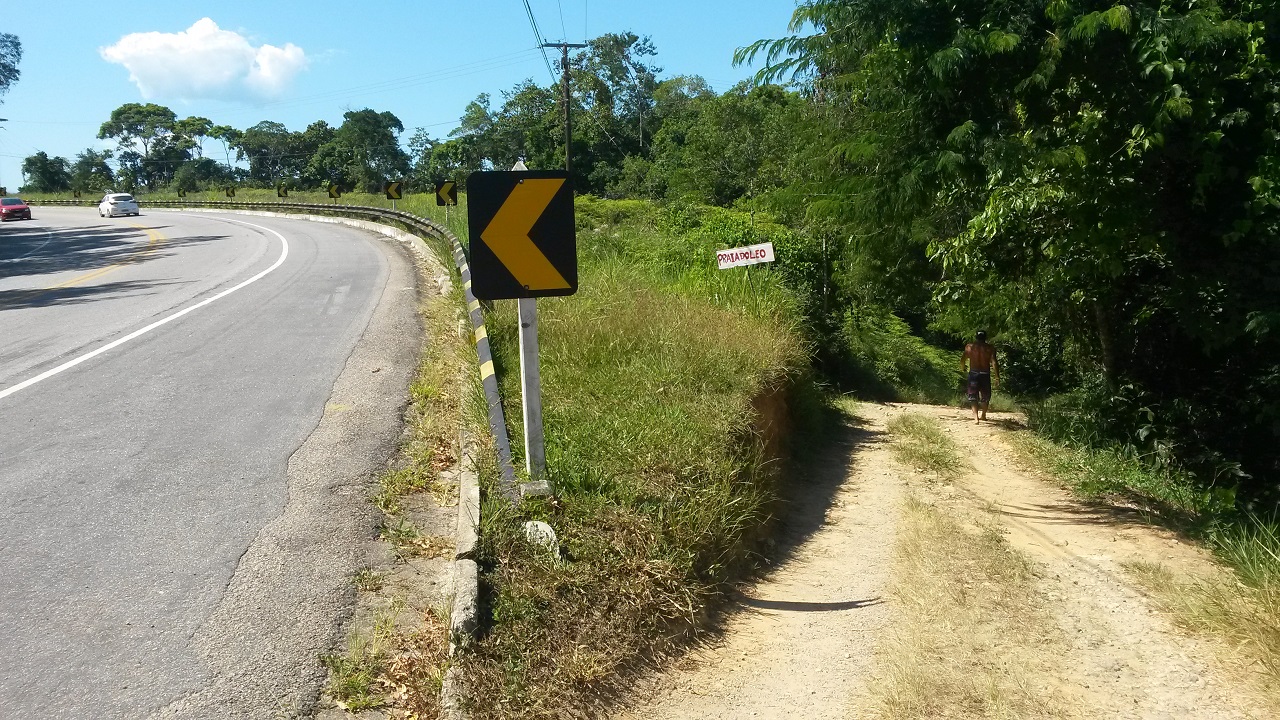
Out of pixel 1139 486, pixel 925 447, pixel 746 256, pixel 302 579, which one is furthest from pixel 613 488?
pixel 1139 486

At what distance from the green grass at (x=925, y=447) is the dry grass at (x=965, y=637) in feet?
7.68

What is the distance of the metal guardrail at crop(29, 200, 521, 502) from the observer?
5.45 meters

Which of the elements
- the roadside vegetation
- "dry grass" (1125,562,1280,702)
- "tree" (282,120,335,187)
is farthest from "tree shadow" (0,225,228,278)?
"tree" (282,120,335,187)

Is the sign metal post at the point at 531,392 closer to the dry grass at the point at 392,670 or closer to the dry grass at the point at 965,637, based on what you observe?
the dry grass at the point at 392,670

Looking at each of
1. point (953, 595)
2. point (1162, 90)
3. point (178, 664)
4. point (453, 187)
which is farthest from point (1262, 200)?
point (453, 187)

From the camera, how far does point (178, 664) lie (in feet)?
12.4

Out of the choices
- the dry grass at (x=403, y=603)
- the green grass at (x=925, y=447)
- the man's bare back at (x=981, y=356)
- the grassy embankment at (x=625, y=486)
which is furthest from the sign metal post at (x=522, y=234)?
the man's bare back at (x=981, y=356)

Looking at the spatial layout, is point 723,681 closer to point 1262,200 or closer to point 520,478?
point 520,478

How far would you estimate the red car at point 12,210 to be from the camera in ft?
142

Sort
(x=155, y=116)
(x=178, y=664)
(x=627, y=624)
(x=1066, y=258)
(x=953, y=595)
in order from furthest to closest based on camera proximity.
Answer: (x=155, y=116) < (x=1066, y=258) < (x=953, y=595) < (x=627, y=624) < (x=178, y=664)

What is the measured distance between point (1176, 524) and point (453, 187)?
16.7 metres

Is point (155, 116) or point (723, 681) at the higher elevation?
point (155, 116)

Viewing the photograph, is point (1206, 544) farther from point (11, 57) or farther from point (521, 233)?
point (11, 57)

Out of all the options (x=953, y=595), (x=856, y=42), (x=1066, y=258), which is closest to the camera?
(x=953, y=595)
